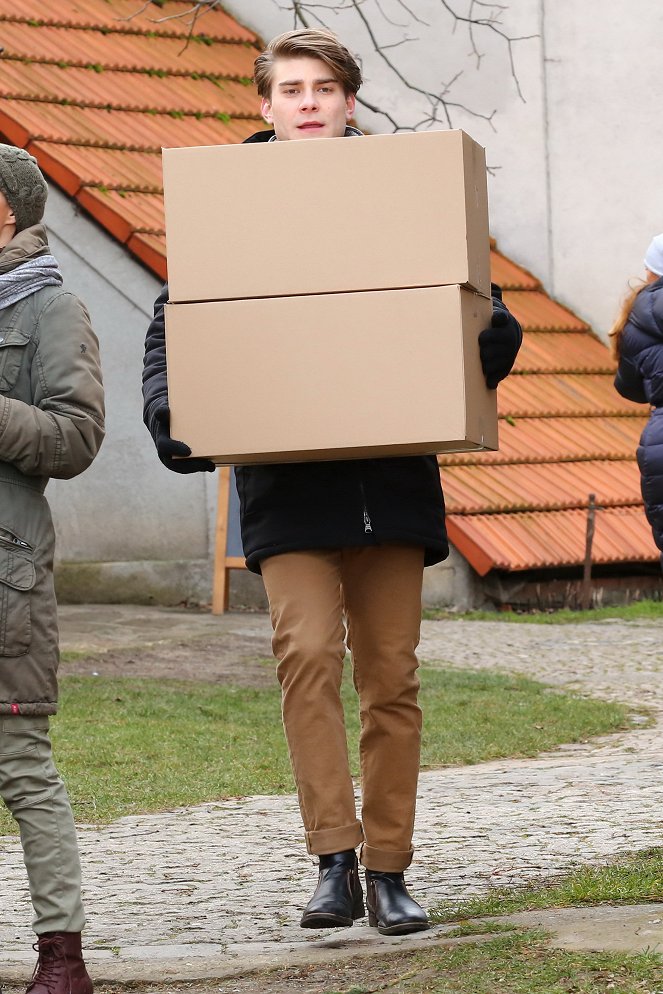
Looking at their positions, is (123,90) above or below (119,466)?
above

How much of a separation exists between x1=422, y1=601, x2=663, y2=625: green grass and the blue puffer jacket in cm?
642

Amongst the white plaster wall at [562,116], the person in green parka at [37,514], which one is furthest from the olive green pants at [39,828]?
the white plaster wall at [562,116]

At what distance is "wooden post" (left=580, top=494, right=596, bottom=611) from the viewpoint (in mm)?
12609

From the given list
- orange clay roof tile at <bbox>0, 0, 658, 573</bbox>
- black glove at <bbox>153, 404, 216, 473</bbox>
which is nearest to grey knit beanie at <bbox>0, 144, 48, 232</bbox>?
black glove at <bbox>153, 404, 216, 473</bbox>

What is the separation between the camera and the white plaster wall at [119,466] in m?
A: 12.6

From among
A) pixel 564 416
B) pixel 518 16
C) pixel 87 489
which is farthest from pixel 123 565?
pixel 518 16

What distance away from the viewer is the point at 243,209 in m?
3.76

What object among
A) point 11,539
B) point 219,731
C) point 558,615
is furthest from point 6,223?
point 558,615

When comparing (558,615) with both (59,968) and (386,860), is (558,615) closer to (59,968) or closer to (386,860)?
(386,860)

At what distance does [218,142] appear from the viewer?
567 inches

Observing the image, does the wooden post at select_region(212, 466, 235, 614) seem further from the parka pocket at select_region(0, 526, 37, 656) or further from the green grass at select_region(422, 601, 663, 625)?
the parka pocket at select_region(0, 526, 37, 656)

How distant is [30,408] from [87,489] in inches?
367

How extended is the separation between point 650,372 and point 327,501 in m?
2.04

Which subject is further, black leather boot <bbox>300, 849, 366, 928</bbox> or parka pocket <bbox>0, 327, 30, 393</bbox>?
black leather boot <bbox>300, 849, 366, 928</bbox>
